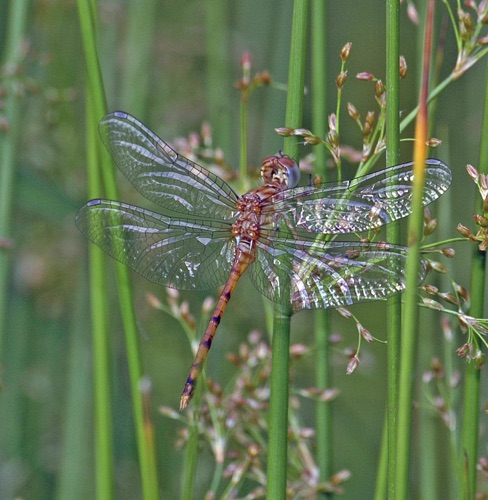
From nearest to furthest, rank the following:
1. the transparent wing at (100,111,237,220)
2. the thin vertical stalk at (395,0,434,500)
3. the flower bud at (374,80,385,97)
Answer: the thin vertical stalk at (395,0,434,500)
the flower bud at (374,80,385,97)
the transparent wing at (100,111,237,220)

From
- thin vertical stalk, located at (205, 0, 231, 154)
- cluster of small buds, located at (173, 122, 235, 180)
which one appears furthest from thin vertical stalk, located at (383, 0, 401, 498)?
thin vertical stalk, located at (205, 0, 231, 154)

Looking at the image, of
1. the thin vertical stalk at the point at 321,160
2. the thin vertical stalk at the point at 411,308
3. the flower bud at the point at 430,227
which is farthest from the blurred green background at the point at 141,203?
the thin vertical stalk at the point at 411,308

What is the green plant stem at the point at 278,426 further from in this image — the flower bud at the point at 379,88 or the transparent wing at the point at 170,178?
the transparent wing at the point at 170,178

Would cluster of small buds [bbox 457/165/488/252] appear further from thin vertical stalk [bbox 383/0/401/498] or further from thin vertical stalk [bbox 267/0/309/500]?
thin vertical stalk [bbox 267/0/309/500]

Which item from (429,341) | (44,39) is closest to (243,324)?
(429,341)

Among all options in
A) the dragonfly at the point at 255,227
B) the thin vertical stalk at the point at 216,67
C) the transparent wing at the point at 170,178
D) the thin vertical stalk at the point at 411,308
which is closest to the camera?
the thin vertical stalk at the point at 411,308

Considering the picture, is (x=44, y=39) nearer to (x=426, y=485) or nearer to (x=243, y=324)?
(x=243, y=324)
